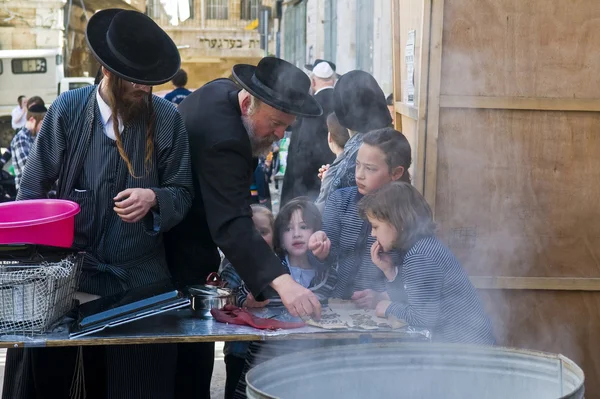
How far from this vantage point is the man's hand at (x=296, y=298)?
116 inches

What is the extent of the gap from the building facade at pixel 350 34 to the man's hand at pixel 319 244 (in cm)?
290

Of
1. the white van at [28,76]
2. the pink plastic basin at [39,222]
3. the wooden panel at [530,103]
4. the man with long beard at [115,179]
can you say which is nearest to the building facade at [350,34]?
the wooden panel at [530,103]

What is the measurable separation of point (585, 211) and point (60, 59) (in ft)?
75.8

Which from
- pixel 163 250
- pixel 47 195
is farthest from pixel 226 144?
pixel 47 195

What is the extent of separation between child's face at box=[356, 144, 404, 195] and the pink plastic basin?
125 centimetres

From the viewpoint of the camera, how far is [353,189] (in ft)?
12.8

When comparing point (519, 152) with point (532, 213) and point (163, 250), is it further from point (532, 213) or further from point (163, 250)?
point (163, 250)

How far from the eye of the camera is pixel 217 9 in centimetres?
4231

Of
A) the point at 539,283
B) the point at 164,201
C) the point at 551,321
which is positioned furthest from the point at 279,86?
the point at 551,321

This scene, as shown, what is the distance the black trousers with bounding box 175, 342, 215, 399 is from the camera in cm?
369

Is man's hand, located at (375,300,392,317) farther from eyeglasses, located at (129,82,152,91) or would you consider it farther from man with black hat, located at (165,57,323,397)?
eyeglasses, located at (129,82,152,91)

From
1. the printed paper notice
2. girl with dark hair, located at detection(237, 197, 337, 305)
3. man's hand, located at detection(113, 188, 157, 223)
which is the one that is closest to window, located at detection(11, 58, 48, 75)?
the printed paper notice

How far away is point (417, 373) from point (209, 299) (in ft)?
3.09

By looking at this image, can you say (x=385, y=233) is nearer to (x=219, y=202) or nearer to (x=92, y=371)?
(x=219, y=202)
